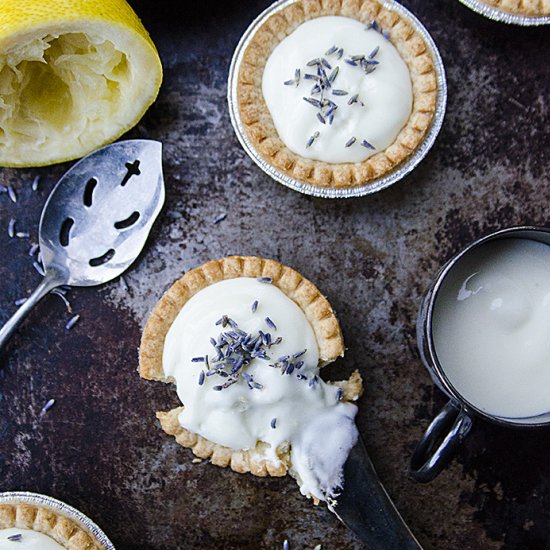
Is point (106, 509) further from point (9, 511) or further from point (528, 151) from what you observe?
point (528, 151)

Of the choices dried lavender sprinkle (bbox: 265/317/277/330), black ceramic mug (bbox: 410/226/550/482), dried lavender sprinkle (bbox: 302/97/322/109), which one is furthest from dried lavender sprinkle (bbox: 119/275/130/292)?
black ceramic mug (bbox: 410/226/550/482)

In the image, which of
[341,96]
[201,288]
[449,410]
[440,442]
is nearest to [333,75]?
[341,96]

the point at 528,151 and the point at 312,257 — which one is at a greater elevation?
the point at 528,151

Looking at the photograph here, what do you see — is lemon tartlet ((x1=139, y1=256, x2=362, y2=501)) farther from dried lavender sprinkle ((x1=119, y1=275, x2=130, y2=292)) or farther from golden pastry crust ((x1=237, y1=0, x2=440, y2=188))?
golden pastry crust ((x1=237, y1=0, x2=440, y2=188))

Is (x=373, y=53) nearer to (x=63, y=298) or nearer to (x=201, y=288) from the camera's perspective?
(x=201, y=288)

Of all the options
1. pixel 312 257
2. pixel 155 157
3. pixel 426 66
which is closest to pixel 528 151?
pixel 426 66

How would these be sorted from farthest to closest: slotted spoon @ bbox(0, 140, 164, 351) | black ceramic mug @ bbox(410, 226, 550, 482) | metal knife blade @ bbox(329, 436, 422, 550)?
slotted spoon @ bbox(0, 140, 164, 351) < metal knife blade @ bbox(329, 436, 422, 550) < black ceramic mug @ bbox(410, 226, 550, 482)

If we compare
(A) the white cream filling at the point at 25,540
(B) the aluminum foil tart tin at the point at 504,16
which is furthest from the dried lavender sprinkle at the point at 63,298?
(B) the aluminum foil tart tin at the point at 504,16
